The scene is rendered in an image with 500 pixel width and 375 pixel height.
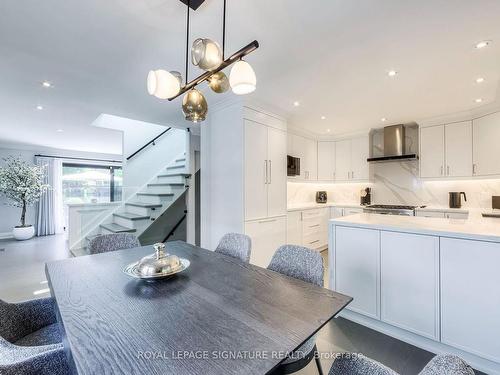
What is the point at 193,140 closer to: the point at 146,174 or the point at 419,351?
the point at 146,174

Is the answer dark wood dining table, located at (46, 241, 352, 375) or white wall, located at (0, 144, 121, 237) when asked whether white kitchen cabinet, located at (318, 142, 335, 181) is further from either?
white wall, located at (0, 144, 121, 237)

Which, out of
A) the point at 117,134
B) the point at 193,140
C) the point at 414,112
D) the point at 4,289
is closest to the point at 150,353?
the point at 4,289

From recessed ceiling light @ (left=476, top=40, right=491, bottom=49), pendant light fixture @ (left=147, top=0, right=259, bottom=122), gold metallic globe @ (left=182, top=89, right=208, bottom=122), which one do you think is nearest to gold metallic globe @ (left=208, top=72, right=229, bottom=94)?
pendant light fixture @ (left=147, top=0, right=259, bottom=122)

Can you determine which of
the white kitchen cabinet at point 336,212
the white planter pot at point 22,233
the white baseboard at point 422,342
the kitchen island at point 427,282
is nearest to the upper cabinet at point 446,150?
the white kitchen cabinet at point 336,212

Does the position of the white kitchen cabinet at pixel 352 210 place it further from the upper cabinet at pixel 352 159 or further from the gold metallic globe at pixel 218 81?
the gold metallic globe at pixel 218 81

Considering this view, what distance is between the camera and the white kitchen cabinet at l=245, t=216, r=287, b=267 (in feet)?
10.4

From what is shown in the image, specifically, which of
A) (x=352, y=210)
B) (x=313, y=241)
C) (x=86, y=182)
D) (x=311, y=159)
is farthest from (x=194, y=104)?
(x=86, y=182)

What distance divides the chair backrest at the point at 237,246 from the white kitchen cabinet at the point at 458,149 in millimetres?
3847

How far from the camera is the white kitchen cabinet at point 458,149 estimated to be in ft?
Result: 11.9

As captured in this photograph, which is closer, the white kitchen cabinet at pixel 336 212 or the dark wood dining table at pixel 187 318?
the dark wood dining table at pixel 187 318

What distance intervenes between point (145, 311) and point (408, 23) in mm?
2443

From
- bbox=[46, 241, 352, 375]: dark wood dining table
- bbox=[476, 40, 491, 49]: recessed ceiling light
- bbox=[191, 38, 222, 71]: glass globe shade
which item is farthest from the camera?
bbox=[476, 40, 491, 49]: recessed ceiling light

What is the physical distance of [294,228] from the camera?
13.1 ft

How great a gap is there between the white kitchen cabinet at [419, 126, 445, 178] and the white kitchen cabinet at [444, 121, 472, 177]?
7 centimetres
